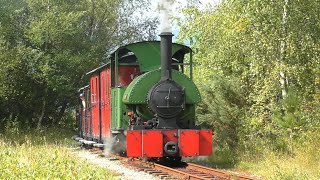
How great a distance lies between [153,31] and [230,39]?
637 inches

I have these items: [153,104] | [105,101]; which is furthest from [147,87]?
[105,101]

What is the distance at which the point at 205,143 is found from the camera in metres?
13.3

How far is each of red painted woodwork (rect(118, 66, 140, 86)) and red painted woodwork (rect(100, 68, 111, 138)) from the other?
45 centimetres

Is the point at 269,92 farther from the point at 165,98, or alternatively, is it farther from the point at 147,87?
the point at 147,87

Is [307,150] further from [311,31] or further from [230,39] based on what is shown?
[230,39]

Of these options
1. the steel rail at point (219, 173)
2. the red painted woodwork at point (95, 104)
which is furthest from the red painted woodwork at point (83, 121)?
the steel rail at point (219, 173)

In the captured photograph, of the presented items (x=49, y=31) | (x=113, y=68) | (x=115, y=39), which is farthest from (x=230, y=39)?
(x=115, y=39)

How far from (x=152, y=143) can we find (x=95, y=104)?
548cm

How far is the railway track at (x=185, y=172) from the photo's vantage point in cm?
1118

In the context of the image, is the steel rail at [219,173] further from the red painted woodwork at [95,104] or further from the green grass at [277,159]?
the red painted woodwork at [95,104]

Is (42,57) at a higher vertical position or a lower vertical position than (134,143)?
higher

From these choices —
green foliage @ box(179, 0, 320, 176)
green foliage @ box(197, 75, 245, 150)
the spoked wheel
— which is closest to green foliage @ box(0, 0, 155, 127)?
green foliage @ box(179, 0, 320, 176)

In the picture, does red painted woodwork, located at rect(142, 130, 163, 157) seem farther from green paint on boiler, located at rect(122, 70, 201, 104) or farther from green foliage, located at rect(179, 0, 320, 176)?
green foliage, located at rect(179, 0, 320, 176)

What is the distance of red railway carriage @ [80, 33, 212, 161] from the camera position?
1309 centimetres
